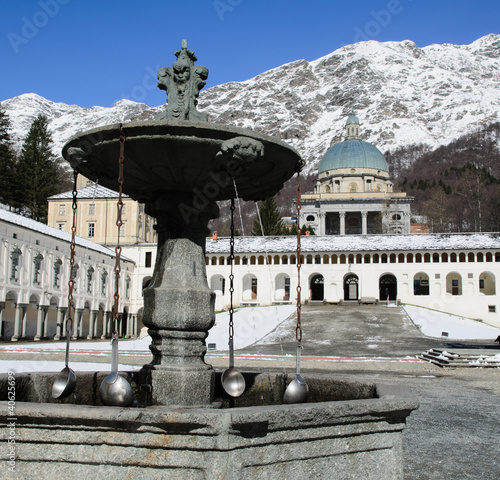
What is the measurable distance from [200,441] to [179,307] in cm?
298

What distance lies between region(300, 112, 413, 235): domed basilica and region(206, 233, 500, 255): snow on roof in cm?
2626

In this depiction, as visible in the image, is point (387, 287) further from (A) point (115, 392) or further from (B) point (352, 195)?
(A) point (115, 392)

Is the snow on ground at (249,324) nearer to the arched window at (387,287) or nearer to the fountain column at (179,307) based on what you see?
the arched window at (387,287)

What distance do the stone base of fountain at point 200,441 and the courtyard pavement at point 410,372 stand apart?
6.24ft

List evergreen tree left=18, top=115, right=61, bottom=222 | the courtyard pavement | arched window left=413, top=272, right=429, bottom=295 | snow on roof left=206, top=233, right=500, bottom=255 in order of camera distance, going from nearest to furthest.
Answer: the courtyard pavement → snow on roof left=206, top=233, right=500, bottom=255 → arched window left=413, top=272, right=429, bottom=295 → evergreen tree left=18, top=115, right=61, bottom=222

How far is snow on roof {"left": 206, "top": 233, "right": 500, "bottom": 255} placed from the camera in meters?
68.8

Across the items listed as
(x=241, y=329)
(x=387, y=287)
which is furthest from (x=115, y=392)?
(x=387, y=287)

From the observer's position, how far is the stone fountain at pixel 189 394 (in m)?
4.55

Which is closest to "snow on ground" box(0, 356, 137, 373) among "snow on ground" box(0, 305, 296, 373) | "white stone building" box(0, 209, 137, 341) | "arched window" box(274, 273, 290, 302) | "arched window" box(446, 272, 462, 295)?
"snow on ground" box(0, 305, 296, 373)

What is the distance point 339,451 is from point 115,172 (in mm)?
4461

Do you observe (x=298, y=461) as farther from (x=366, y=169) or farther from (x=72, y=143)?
(x=366, y=169)

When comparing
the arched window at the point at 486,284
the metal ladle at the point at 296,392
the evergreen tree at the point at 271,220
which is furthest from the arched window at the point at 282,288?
the metal ladle at the point at 296,392

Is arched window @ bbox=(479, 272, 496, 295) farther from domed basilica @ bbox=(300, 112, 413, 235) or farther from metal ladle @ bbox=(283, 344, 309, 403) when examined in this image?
metal ladle @ bbox=(283, 344, 309, 403)

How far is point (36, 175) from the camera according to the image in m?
75.0
